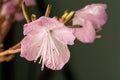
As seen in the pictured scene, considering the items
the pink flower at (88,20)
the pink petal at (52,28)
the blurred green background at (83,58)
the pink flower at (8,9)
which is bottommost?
the blurred green background at (83,58)

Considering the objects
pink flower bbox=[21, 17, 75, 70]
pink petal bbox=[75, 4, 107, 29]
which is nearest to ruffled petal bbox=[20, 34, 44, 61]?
pink flower bbox=[21, 17, 75, 70]

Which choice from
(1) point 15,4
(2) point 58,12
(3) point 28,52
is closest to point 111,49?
(2) point 58,12

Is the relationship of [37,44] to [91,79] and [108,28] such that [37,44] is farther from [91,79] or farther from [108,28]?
[91,79]

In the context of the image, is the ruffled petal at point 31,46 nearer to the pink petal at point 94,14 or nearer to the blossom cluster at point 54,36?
the blossom cluster at point 54,36

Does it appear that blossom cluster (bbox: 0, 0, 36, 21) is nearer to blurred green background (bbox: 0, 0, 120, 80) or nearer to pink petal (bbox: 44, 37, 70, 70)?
pink petal (bbox: 44, 37, 70, 70)

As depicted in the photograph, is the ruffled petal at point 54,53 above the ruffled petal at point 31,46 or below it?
below

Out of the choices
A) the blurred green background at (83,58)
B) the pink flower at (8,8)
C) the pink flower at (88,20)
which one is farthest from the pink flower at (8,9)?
the blurred green background at (83,58)

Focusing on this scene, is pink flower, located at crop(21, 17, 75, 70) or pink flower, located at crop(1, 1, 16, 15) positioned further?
pink flower, located at crop(1, 1, 16, 15)
